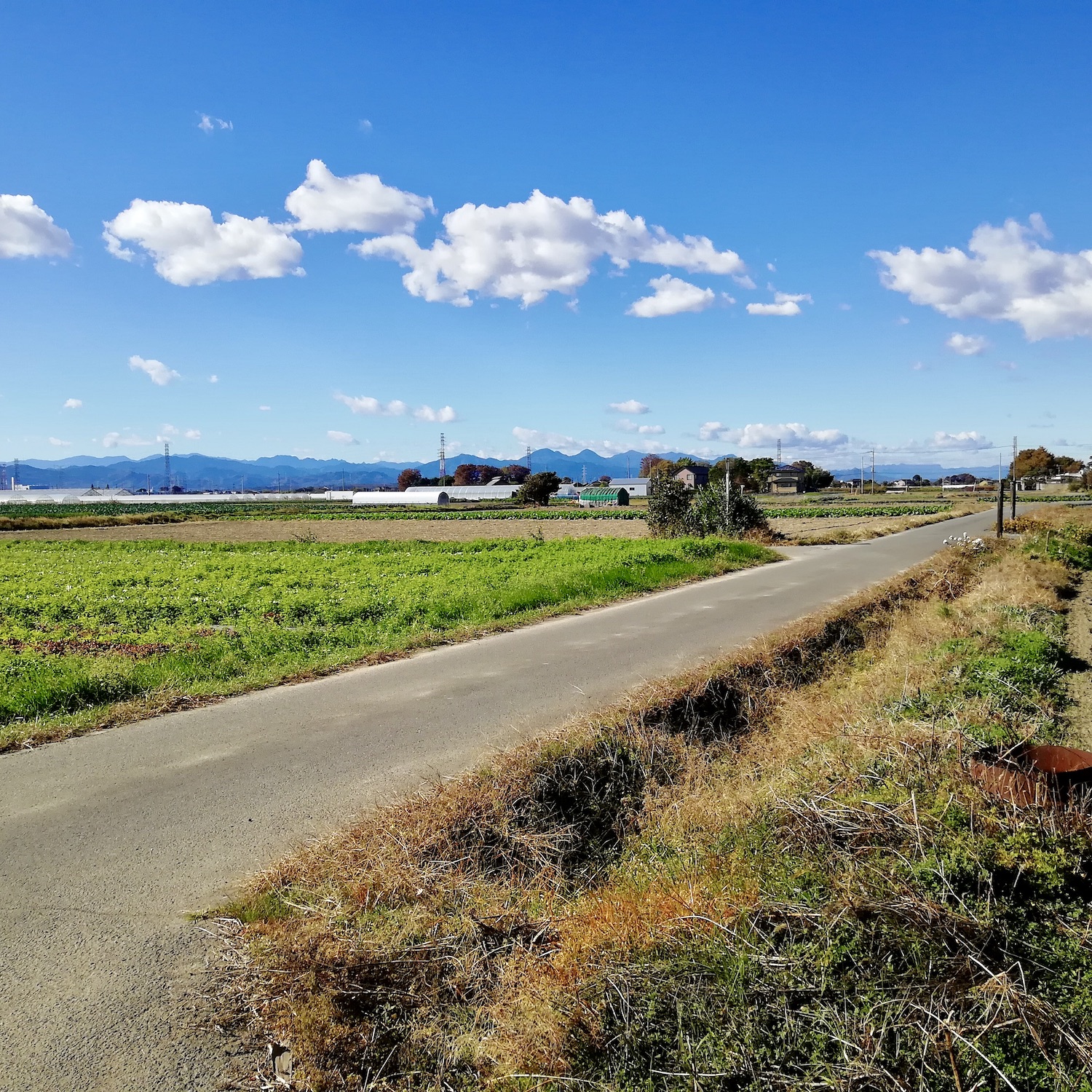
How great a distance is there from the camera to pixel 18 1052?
3355 millimetres

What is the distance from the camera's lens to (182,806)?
5852 millimetres

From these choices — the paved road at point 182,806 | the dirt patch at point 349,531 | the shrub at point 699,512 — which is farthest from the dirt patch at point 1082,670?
the dirt patch at point 349,531

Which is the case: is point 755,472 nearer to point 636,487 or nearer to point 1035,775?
point 636,487

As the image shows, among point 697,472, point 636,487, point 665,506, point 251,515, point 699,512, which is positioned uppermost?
point 697,472

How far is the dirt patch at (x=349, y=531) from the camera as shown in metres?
47.7

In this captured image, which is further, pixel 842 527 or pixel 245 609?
→ pixel 842 527

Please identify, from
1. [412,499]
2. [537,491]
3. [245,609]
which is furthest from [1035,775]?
[412,499]

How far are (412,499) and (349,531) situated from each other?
67628 mm

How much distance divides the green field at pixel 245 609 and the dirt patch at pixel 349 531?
1549 centimetres

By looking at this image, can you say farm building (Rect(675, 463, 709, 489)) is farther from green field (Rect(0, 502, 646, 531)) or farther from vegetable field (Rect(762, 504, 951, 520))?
vegetable field (Rect(762, 504, 951, 520))

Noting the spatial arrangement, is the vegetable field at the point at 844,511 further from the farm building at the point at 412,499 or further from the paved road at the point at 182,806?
the farm building at the point at 412,499

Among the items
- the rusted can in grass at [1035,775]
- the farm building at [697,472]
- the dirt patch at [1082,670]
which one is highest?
the farm building at [697,472]

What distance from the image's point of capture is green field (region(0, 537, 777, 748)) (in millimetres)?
8953

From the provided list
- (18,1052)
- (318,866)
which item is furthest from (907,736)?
(18,1052)
